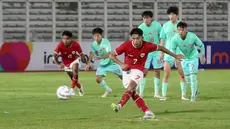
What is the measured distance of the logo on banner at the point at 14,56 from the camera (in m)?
36.7

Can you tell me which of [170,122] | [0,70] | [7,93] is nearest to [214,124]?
[170,122]

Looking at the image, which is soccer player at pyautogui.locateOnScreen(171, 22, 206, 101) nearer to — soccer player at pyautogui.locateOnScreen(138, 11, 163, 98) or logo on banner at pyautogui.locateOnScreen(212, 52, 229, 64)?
soccer player at pyautogui.locateOnScreen(138, 11, 163, 98)

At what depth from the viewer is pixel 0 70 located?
3672 cm

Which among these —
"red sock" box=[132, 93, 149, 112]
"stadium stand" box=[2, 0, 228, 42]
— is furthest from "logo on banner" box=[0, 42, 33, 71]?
"red sock" box=[132, 93, 149, 112]

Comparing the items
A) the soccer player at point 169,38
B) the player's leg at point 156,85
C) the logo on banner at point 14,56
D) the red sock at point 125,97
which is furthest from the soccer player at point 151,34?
the logo on banner at point 14,56

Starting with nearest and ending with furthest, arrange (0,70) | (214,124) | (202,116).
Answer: (214,124), (202,116), (0,70)

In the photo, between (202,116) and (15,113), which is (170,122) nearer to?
(202,116)

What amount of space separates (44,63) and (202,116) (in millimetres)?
23751

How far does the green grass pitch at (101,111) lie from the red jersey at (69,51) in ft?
3.66

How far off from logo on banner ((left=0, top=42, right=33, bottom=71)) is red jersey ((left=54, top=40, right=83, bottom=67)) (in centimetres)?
1562

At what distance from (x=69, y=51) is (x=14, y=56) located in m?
15.8

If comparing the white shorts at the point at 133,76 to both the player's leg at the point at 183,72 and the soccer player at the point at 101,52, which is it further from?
the soccer player at the point at 101,52

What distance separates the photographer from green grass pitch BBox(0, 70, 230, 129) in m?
12.7

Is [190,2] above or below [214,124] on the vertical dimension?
above
